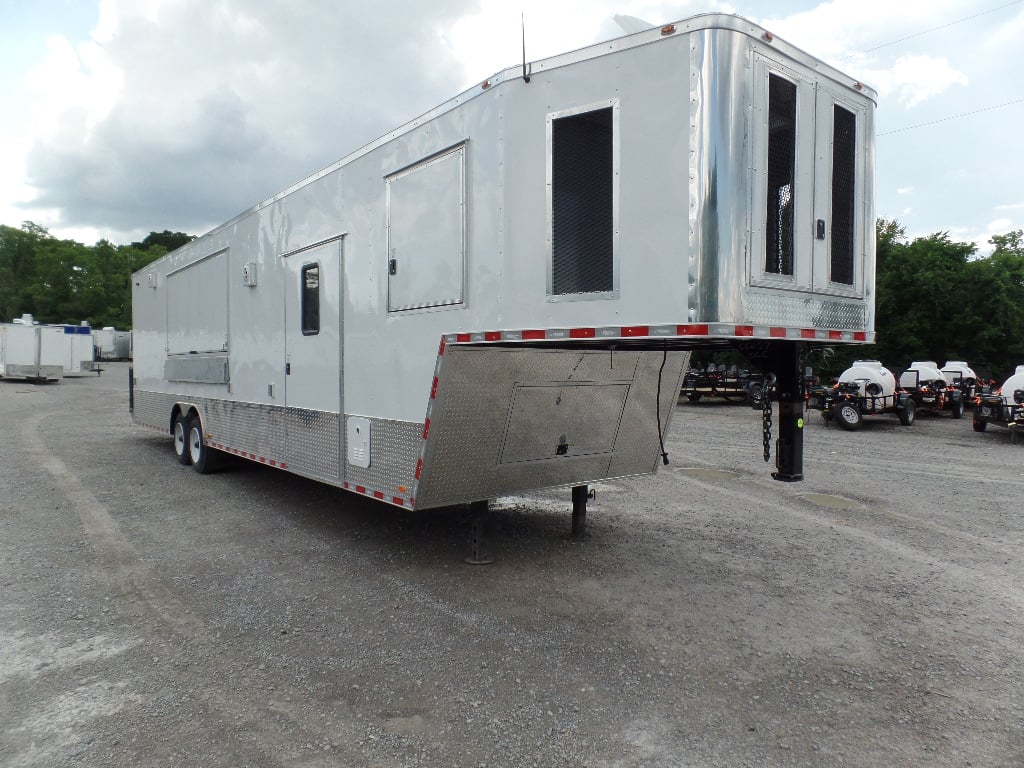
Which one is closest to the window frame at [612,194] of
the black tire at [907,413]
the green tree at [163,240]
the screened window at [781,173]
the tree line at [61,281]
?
the screened window at [781,173]

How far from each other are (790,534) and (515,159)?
4.60 m

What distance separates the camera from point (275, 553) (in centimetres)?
586

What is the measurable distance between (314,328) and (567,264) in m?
3.23

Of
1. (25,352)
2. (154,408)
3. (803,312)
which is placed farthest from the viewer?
(25,352)

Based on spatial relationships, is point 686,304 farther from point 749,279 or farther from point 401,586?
point 401,586

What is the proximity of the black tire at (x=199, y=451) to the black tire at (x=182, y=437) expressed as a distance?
159 millimetres

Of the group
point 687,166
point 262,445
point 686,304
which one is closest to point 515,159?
point 687,166

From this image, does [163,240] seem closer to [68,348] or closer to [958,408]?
[68,348]

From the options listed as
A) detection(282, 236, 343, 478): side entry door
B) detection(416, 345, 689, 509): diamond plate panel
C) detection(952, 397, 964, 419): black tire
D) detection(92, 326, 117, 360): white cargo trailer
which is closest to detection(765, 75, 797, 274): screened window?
detection(416, 345, 689, 509): diamond plate panel

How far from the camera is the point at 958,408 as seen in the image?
58.4ft

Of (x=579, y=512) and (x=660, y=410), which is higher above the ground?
(x=660, y=410)

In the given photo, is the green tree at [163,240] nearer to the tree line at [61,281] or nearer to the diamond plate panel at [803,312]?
the tree line at [61,281]

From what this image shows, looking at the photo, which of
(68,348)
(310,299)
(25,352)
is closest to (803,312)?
(310,299)

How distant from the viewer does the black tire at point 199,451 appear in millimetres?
9219
